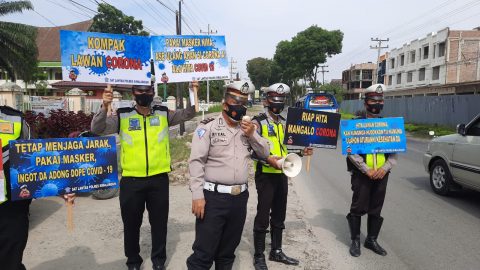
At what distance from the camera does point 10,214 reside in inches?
108

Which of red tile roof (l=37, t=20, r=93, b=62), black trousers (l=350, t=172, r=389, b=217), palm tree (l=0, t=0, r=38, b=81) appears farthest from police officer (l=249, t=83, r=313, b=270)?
red tile roof (l=37, t=20, r=93, b=62)

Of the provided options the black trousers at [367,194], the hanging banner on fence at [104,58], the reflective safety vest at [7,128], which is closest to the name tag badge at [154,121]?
the hanging banner on fence at [104,58]

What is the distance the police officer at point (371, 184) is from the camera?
424 centimetres

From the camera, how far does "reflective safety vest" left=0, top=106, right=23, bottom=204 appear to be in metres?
2.77

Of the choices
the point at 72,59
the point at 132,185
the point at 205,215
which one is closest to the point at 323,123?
the point at 205,215

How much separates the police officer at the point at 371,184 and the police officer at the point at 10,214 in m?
3.37

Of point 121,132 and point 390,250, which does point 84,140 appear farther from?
point 390,250

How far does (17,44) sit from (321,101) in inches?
738

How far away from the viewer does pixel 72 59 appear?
375 centimetres

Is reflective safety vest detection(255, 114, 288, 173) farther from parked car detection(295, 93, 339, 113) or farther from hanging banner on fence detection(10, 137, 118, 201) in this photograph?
parked car detection(295, 93, 339, 113)

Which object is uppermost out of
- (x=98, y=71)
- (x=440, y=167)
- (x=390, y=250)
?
(x=98, y=71)

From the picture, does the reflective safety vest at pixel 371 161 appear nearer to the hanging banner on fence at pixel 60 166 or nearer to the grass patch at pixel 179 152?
the hanging banner on fence at pixel 60 166

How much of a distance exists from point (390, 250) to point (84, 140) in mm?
3726

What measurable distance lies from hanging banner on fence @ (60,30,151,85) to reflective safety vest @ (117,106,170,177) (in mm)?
416
